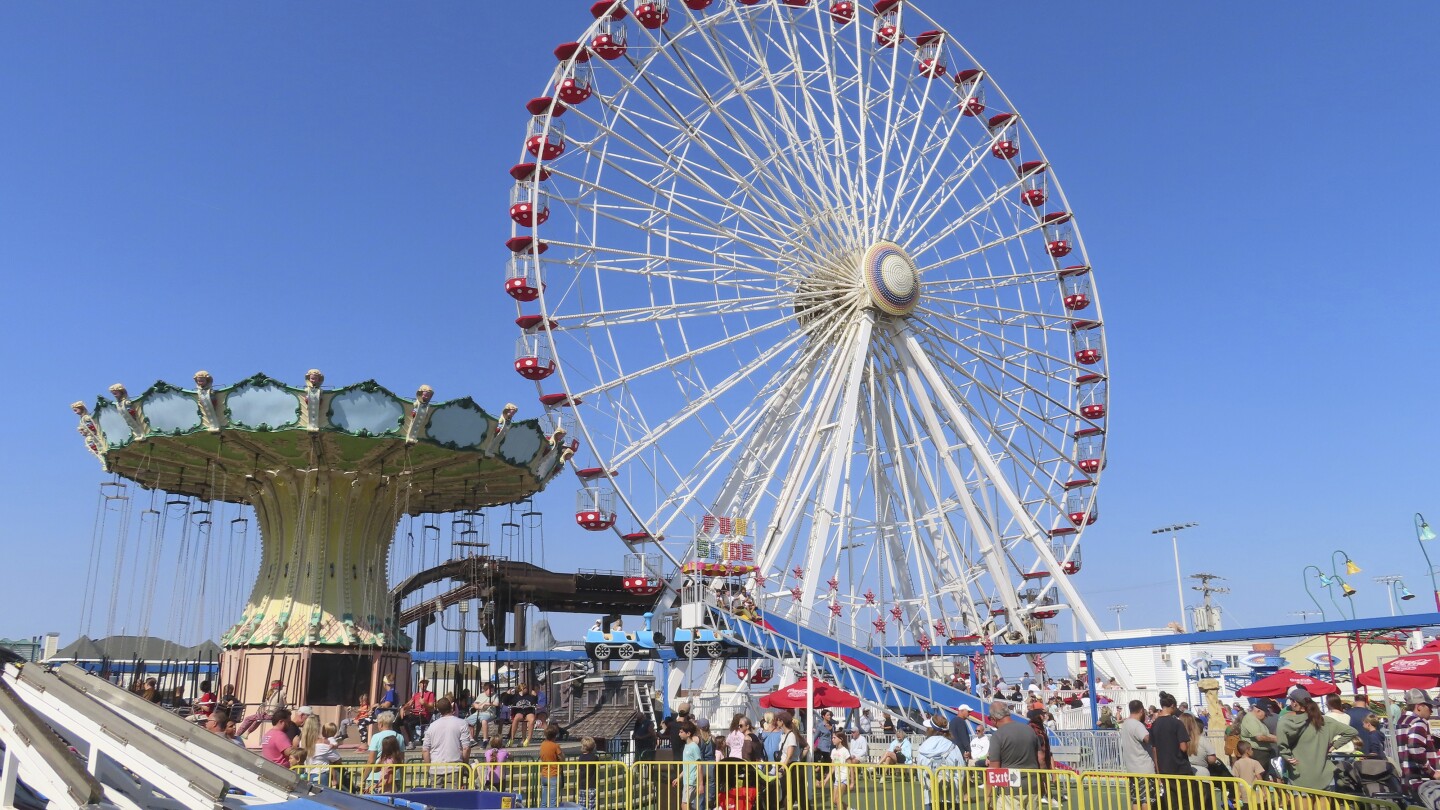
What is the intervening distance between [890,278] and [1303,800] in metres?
20.6

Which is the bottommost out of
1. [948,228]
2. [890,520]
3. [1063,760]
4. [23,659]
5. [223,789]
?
[1063,760]

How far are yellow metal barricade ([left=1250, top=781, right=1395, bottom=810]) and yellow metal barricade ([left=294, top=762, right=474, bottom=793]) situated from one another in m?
6.51

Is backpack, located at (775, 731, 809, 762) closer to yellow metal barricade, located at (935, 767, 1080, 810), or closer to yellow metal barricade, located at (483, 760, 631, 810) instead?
yellow metal barricade, located at (483, 760, 631, 810)

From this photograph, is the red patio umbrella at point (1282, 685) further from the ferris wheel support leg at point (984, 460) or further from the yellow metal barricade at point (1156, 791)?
the yellow metal barricade at point (1156, 791)

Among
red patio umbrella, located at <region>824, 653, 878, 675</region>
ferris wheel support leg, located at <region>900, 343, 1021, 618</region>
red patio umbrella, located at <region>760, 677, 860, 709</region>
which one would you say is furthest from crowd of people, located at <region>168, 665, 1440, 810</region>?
ferris wheel support leg, located at <region>900, 343, 1021, 618</region>

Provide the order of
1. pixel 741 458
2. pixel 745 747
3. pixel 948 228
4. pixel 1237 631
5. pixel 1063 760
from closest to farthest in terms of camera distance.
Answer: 1. pixel 745 747
2. pixel 1063 760
3. pixel 1237 631
4. pixel 741 458
5. pixel 948 228

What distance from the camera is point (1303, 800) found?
22.9 feet

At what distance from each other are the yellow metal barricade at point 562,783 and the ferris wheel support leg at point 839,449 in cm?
1236

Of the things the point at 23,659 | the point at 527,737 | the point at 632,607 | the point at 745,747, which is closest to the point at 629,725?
the point at 527,737

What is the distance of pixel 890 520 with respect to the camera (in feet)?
88.5

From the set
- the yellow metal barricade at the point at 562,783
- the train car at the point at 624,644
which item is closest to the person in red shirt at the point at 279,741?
the yellow metal barricade at the point at 562,783

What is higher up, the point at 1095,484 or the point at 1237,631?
the point at 1095,484

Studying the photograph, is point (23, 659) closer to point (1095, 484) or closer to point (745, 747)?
point (745, 747)

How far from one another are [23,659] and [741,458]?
1949cm
